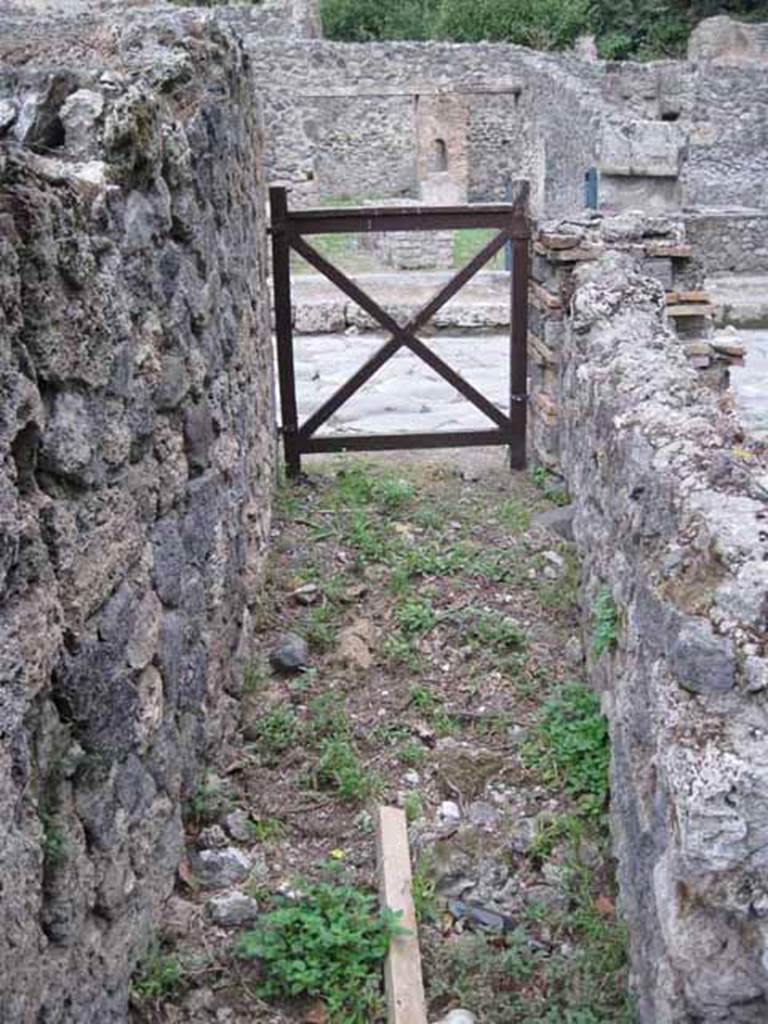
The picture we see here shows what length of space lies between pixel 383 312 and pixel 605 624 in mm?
3332

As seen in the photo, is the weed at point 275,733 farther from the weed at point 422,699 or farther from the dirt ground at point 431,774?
the weed at point 422,699

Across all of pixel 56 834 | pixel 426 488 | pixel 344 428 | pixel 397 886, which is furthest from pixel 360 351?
pixel 56 834

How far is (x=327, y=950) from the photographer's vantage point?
295cm

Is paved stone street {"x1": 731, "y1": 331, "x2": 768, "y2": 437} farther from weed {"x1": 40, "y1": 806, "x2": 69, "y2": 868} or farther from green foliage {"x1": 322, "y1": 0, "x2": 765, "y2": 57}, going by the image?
green foliage {"x1": 322, "y1": 0, "x2": 765, "y2": 57}

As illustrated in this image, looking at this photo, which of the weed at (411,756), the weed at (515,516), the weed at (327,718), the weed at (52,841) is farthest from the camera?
the weed at (515,516)

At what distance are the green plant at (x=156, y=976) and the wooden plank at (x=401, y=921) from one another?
0.52 metres

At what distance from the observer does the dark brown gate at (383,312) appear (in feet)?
20.6

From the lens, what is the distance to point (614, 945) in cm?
297

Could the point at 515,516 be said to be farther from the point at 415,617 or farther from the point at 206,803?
the point at 206,803

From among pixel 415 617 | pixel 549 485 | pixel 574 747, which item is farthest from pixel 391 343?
pixel 574 747

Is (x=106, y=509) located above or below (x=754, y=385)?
above

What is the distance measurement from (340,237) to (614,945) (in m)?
15.9

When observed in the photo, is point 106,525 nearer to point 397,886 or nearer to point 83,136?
point 83,136

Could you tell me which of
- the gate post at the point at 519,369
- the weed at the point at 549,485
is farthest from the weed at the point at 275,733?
the gate post at the point at 519,369
